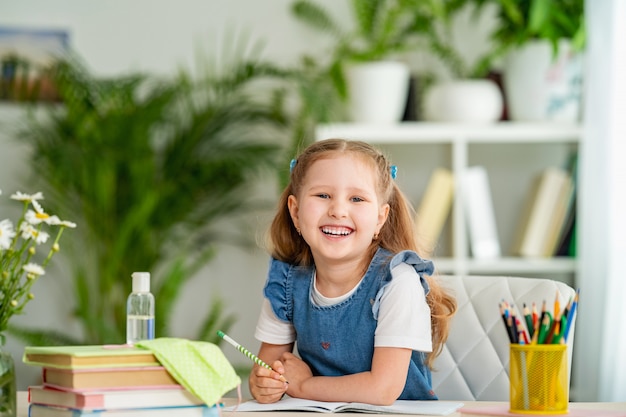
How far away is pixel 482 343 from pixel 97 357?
85cm

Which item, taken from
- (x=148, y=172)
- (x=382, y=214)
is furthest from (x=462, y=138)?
(x=382, y=214)

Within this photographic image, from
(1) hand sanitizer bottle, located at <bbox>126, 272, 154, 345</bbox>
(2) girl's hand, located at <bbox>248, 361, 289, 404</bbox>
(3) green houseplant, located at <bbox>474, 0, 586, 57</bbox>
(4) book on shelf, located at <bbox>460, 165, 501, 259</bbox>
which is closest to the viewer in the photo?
(1) hand sanitizer bottle, located at <bbox>126, 272, 154, 345</bbox>

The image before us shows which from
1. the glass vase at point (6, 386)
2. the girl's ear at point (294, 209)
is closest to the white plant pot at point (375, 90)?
the girl's ear at point (294, 209)

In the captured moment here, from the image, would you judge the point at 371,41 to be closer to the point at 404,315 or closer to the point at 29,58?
the point at 29,58

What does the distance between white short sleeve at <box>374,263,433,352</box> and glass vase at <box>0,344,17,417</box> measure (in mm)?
584

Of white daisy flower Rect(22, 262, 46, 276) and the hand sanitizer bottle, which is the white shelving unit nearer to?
the hand sanitizer bottle

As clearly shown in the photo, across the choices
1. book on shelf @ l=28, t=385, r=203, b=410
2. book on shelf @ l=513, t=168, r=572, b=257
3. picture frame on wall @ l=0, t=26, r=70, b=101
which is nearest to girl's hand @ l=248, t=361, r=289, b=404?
book on shelf @ l=28, t=385, r=203, b=410

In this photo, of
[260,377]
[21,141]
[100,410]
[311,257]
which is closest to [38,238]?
[100,410]

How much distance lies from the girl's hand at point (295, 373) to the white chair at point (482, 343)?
0.30m

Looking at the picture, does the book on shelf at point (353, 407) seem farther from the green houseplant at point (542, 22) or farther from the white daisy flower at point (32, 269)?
the green houseplant at point (542, 22)

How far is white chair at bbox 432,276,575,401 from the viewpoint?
1.82 m

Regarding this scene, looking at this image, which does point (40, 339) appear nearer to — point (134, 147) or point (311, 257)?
point (134, 147)

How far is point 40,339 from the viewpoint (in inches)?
139

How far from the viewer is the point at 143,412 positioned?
1246 mm
